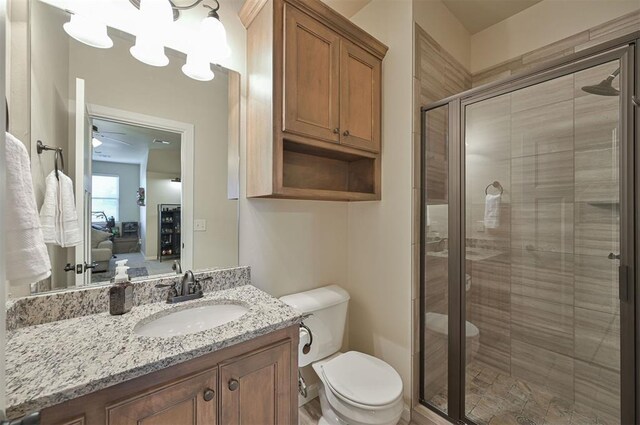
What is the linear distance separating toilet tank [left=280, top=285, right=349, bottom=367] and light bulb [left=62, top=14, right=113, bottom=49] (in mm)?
1470

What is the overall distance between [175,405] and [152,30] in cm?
143

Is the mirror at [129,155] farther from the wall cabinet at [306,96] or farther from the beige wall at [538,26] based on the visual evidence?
the beige wall at [538,26]

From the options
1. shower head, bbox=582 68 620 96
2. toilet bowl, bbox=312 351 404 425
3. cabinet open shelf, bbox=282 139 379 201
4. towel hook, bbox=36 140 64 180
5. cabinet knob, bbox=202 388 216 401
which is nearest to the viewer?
cabinet knob, bbox=202 388 216 401

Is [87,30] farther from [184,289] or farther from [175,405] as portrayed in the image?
[175,405]

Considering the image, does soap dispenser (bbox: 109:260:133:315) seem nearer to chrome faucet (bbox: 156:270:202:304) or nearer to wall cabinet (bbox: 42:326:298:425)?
chrome faucet (bbox: 156:270:202:304)

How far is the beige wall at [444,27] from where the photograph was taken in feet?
5.48

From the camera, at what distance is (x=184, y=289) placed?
3.98 ft

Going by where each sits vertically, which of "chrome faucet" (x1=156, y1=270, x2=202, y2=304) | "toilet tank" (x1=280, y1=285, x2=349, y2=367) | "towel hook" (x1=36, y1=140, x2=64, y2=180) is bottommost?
"toilet tank" (x1=280, y1=285, x2=349, y2=367)

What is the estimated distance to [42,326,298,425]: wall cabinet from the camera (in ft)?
2.25

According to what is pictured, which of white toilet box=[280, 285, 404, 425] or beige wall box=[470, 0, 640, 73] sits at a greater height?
beige wall box=[470, 0, 640, 73]

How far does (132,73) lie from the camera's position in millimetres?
1188

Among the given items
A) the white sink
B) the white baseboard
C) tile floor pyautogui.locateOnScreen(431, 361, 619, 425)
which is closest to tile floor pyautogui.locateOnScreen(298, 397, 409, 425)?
the white baseboard

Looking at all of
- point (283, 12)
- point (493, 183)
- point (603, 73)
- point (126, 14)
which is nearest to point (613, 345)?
point (493, 183)

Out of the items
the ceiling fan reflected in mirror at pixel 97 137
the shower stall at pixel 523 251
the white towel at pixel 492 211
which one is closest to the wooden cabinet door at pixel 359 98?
the shower stall at pixel 523 251
